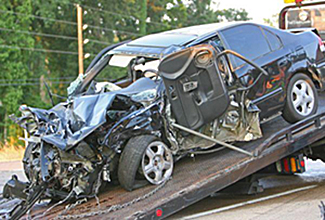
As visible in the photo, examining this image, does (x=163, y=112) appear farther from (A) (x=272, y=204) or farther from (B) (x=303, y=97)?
(B) (x=303, y=97)

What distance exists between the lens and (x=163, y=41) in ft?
24.3

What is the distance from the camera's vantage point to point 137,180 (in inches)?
248

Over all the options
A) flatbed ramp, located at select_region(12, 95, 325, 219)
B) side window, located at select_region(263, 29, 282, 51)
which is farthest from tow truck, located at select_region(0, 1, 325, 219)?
side window, located at select_region(263, 29, 282, 51)

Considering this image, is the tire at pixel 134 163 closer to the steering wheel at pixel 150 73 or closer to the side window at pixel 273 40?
the steering wheel at pixel 150 73

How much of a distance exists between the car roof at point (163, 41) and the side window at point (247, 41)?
12cm

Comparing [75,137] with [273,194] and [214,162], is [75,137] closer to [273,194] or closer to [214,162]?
[214,162]

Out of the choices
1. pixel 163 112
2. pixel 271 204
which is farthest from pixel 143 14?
pixel 163 112

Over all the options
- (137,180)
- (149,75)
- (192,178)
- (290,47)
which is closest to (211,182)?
(192,178)

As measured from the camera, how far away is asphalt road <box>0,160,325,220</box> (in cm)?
652

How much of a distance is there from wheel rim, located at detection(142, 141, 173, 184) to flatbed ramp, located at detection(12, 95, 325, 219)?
11 cm

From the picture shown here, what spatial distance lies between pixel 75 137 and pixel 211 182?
161 cm

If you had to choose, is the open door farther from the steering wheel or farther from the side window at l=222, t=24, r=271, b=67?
the side window at l=222, t=24, r=271, b=67

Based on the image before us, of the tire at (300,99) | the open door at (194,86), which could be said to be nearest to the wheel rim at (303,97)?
the tire at (300,99)

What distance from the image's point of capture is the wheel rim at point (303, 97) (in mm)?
7621
